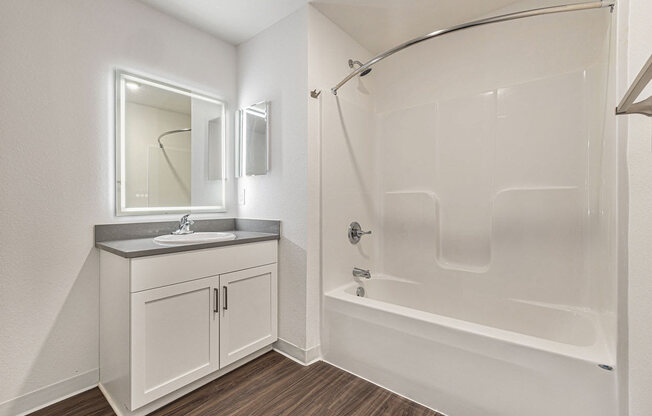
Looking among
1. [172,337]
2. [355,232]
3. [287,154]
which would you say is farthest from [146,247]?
[355,232]

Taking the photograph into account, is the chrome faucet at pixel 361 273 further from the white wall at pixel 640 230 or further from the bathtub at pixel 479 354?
the white wall at pixel 640 230

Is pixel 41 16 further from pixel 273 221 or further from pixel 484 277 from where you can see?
pixel 484 277

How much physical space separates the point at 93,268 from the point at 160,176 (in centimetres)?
73

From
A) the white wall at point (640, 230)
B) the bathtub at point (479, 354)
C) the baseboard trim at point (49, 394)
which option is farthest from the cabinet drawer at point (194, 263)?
the white wall at point (640, 230)

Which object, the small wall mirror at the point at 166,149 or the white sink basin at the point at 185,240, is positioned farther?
the small wall mirror at the point at 166,149

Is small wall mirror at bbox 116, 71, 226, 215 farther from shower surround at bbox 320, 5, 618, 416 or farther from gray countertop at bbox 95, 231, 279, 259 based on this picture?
shower surround at bbox 320, 5, 618, 416

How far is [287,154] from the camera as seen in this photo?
6.84 feet

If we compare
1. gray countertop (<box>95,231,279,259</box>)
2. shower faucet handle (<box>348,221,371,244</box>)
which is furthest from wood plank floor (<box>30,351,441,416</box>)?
shower faucet handle (<box>348,221,371,244</box>)

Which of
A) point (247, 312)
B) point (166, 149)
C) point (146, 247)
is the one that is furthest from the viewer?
point (166, 149)

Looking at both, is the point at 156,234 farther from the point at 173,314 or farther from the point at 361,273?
the point at 361,273

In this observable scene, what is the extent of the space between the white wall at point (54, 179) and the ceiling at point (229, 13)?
0.28 meters

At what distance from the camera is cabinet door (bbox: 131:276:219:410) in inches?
55.1

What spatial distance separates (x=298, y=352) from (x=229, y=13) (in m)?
2.46

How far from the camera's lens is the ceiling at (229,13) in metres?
1.94
